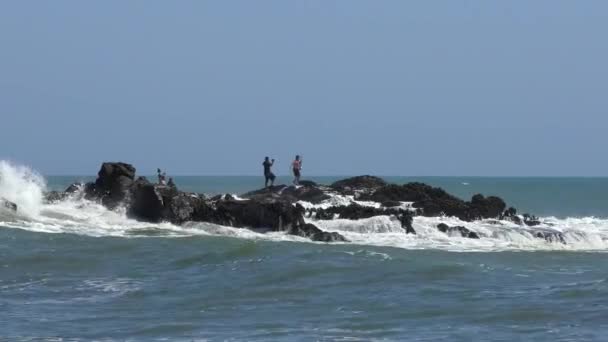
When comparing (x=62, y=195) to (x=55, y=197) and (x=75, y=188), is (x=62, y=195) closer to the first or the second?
(x=55, y=197)

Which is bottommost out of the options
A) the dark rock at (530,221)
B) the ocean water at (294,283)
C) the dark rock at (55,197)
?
the ocean water at (294,283)

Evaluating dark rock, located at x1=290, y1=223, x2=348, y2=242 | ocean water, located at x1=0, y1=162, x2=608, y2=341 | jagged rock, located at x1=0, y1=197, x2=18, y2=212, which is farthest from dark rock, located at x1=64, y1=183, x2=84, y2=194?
dark rock, located at x1=290, y1=223, x2=348, y2=242

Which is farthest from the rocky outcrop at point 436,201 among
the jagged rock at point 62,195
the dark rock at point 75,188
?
the jagged rock at point 62,195

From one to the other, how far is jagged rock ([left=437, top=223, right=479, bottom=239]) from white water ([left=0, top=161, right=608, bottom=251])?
0.58 feet

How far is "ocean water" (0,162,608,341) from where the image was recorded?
680 inches

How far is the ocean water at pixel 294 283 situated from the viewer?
1727 cm

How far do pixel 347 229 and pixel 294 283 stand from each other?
1219 cm

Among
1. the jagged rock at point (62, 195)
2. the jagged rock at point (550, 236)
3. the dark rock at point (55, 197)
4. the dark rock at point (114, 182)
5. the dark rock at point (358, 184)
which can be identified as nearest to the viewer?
the jagged rock at point (550, 236)

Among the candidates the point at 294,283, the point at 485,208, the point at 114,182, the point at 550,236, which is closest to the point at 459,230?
the point at 550,236

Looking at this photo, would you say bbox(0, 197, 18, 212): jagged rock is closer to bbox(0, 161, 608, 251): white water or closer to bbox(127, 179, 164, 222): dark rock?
bbox(0, 161, 608, 251): white water

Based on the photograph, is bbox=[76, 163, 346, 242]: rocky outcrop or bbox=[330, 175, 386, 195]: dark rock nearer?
bbox=[76, 163, 346, 242]: rocky outcrop

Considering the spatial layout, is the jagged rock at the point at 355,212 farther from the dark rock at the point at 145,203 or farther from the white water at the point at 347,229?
the dark rock at the point at 145,203

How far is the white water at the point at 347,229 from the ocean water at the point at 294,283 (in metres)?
0.06

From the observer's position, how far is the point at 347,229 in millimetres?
34469
